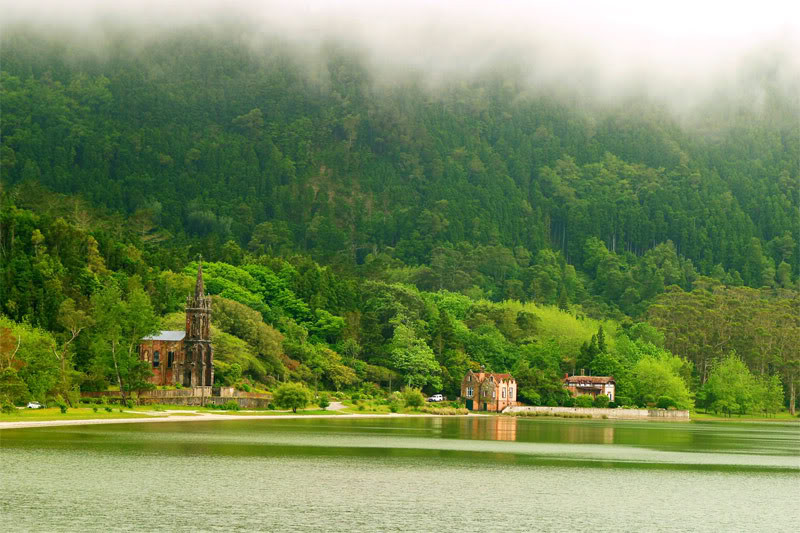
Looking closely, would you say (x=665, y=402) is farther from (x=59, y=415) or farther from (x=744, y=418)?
(x=59, y=415)

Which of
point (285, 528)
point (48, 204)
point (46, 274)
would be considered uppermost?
point (48, 204)

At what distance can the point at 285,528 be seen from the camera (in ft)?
125

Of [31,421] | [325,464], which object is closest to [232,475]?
[325,464]

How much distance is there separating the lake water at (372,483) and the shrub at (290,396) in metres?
30.2

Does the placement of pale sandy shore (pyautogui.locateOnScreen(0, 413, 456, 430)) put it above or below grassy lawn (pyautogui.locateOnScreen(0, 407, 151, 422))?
below

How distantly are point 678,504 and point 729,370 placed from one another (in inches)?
4615

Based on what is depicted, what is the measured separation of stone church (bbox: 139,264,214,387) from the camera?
115 meters

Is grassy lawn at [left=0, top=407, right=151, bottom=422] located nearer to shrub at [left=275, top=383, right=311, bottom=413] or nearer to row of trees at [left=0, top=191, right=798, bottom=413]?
row of trees at [left=0, top=191, right=798, bottom=413]

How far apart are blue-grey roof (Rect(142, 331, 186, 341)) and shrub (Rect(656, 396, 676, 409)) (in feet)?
208

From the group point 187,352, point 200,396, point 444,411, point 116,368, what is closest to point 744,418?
point 444,411

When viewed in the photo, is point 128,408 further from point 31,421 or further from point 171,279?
point 171,279

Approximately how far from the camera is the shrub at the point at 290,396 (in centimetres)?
11350

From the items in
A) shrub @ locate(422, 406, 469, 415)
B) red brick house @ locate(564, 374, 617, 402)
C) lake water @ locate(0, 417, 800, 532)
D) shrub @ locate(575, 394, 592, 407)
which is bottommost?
lake water @ locate(0, 417, 800, 532)

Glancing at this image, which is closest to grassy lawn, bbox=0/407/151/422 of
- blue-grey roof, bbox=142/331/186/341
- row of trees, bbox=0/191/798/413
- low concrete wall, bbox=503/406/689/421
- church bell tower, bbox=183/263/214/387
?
row of trees, bbox=0/191/798/413
